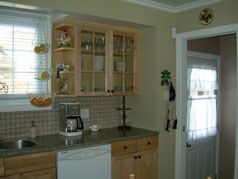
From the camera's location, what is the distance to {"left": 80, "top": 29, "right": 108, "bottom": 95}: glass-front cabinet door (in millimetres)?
3102

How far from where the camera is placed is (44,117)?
3072 mm

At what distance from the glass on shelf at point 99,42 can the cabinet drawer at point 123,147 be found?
1159 mm

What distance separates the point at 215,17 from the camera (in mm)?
3100

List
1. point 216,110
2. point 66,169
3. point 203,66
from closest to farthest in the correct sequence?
1. point 66,169
2. point 203,66
3. point 216,110

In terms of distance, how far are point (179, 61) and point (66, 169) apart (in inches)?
79.5

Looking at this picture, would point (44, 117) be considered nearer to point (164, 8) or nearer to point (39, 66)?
point (39, 66)

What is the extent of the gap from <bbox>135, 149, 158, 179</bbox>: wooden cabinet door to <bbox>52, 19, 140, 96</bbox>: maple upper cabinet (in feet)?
2.71

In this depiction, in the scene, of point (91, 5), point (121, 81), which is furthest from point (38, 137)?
point (91, 5)

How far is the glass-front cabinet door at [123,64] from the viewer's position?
337 centimetres

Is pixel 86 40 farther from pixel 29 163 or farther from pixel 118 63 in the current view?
pixel 29 163

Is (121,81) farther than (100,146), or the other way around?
(121,81)

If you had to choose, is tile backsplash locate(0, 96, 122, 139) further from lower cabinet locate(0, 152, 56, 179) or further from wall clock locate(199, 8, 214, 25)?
wall clock locate(199, 8, 214, 25)

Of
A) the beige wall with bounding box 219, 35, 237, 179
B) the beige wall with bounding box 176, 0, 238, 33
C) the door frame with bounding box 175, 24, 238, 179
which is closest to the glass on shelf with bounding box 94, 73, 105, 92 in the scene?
the door frame with bounding box 175, 24, 238, 179

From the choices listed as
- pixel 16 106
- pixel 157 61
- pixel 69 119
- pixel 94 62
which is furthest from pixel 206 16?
pixel 16 106
